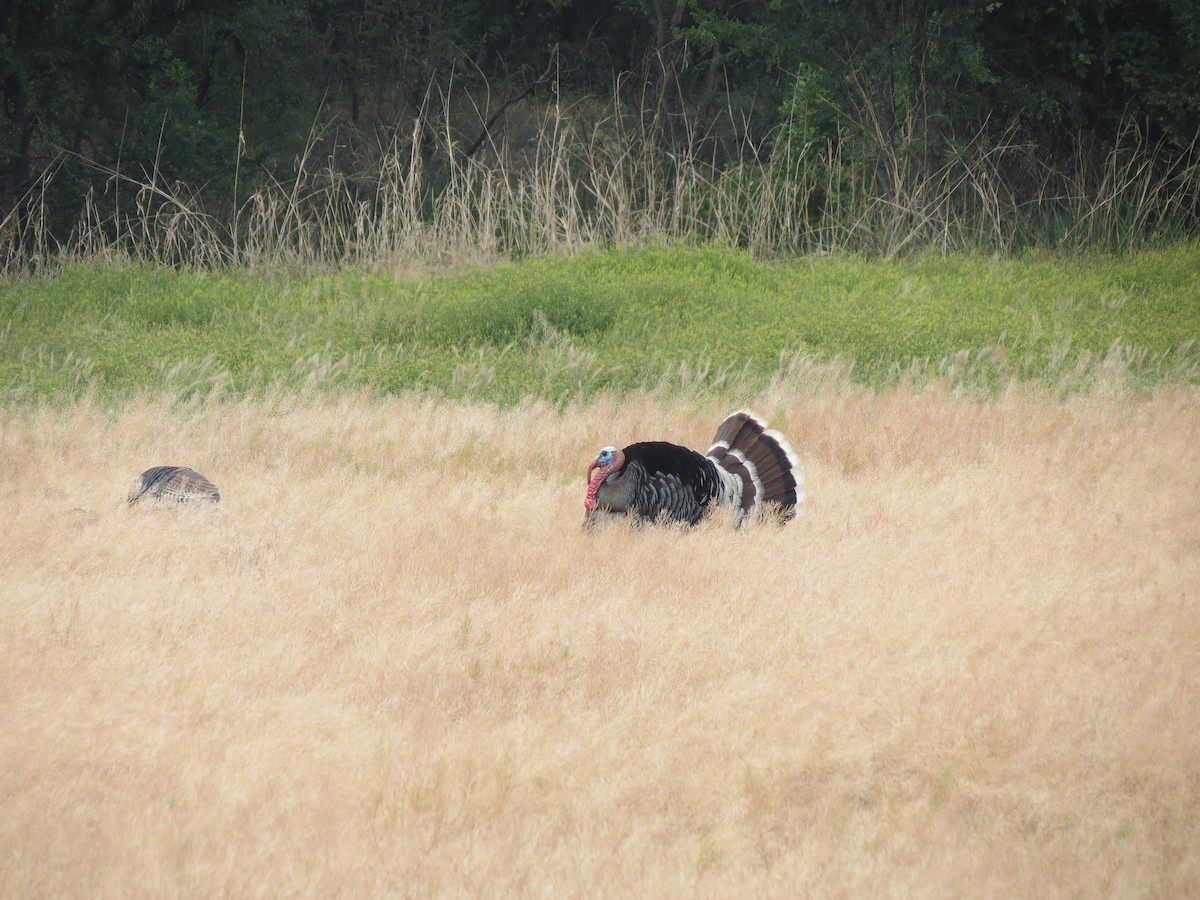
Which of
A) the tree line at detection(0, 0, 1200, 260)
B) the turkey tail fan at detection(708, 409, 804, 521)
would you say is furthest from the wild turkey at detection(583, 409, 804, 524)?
the tree line at detection(0, 0, 1200, 260)

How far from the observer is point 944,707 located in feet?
11.4

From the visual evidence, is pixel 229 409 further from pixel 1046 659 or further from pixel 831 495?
pixel 1046 659

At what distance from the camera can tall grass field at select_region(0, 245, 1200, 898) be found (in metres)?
2.81

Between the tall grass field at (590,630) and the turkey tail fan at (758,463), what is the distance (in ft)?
0.57

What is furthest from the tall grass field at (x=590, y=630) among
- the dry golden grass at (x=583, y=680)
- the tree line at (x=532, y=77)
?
the tree line at (x=532, y=77)

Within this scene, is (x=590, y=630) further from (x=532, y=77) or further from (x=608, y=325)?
(x=532, y=77)

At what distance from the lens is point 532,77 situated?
20.7 metres

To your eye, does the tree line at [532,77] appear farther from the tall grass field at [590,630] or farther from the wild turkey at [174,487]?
the wild turkey at [174,487]

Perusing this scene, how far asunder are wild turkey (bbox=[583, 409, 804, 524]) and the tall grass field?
15cm

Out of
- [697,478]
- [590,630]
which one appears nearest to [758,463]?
[697,478]

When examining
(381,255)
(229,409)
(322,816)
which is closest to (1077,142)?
(381,255)

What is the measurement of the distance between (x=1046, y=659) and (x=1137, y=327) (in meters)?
5.73

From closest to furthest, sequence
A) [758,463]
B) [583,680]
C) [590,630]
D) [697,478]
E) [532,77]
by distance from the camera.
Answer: [583,680]
[590,630]
[697,478]
[758,463]
[532,77]

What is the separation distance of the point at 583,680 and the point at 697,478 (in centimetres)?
169
